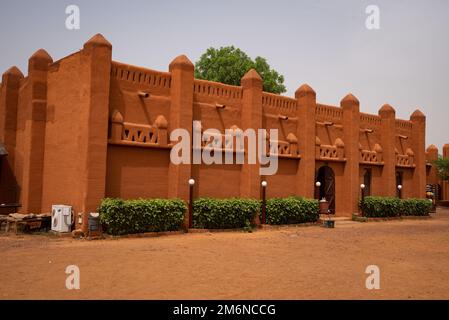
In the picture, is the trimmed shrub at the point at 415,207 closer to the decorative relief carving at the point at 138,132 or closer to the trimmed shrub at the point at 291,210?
the trimmed shrub at the point at 291,210

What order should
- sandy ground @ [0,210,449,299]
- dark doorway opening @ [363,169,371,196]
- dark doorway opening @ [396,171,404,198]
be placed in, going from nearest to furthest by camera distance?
sandy ground @ [0,210,449,299], dark doorway opening @ [363,169,371,196], dark doorway opening @ [396,171,404,198]

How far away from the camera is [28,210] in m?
14.8

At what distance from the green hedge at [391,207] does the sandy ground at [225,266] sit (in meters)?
6.57

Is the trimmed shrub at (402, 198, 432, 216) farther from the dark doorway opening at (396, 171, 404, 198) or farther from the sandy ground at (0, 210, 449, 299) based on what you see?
the sandy ground at (0, 210, 449, 299)

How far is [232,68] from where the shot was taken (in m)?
30.6

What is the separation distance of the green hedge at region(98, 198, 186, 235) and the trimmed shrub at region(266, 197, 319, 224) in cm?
431

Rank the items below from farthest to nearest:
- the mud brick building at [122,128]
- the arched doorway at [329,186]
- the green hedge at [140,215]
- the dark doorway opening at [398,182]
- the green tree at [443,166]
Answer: the green tree at [443,166] < the dark doorway opening at [398,182] < the arched doorway at [329,186] < the mud brick building at [122,128] < the green hedge at [140,215]

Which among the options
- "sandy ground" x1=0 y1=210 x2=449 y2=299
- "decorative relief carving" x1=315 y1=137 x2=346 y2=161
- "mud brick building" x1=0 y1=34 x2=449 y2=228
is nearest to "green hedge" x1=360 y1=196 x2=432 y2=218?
"decorative relief carving" x1=315 y1=137 x2=346 y2=161

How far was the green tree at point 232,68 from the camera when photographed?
100 ft

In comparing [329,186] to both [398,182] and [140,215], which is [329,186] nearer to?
[398,182]

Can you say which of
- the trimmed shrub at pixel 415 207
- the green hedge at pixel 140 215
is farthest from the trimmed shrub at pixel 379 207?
the green hedge at pixel 140 215

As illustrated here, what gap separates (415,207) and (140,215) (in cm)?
1662

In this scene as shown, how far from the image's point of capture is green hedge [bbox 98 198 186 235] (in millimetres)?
12305
